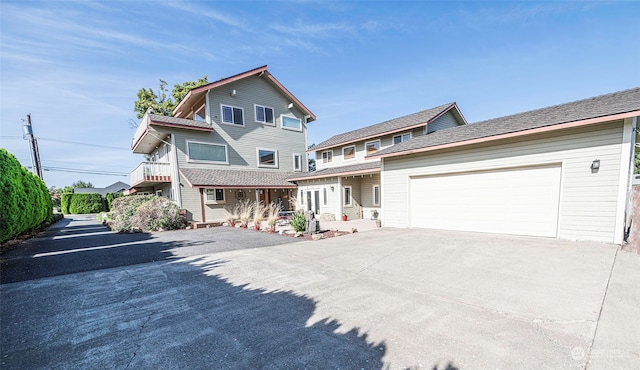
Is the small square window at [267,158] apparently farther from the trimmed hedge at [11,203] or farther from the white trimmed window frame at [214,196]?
the trimmed hedge at [11,203]

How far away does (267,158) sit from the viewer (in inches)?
711

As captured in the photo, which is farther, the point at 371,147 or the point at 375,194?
the point at 371,147

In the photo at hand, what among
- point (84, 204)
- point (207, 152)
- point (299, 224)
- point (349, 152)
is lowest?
point (84, 204)

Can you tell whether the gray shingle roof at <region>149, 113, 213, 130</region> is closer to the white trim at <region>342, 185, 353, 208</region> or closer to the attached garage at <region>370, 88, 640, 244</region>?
the white trim at <region>342, 185, 353, 208</region>

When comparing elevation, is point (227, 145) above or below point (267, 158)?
above

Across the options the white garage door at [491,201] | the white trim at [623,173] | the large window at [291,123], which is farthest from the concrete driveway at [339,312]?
the large window at [291,123]

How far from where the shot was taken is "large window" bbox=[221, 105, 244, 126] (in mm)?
15980

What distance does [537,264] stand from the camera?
489 centimetres

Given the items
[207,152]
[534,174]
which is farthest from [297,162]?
[534,174]

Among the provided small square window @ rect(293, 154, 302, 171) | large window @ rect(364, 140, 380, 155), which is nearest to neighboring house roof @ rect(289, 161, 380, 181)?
large window @ rect(364, 140, 380, 155)

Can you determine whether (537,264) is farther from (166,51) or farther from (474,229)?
(166,51)

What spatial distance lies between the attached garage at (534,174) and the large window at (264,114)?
11.1 meters

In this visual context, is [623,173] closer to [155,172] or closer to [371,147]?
[371,147]

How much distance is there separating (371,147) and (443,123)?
4.60 meters
